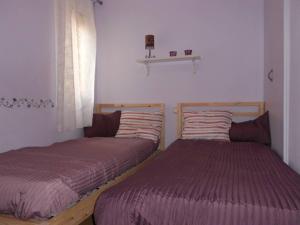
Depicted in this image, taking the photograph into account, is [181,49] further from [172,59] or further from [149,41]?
[149,41]

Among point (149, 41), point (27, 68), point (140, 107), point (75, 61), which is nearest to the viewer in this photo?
point (27, 68)

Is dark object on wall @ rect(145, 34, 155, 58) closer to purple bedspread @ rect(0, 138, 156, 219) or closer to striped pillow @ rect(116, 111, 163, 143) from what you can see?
striped pillow @ rect(116, 111, 163, 143)

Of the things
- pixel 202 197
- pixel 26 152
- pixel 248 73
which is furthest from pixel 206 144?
pixel 26 152

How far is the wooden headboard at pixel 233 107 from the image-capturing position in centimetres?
285

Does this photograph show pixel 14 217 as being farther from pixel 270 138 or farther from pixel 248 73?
pixel 248 73

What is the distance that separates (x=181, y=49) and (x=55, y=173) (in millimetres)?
2196

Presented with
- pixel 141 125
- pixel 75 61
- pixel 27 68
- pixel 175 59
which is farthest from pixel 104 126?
pixel 175 59

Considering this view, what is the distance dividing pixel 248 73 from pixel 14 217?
2.58 metres

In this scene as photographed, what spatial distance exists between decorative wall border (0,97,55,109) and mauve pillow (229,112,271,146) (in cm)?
188

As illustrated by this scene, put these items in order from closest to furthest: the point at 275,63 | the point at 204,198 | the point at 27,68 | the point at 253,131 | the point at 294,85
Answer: the point at 204,198
the point at 294,85
the point at 275,63
the point at 27,68
the point at 253,131

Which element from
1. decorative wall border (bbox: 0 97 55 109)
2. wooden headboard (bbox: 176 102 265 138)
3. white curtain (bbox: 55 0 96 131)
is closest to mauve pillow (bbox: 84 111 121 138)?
white curtain (bbox: 55 0 96 131)

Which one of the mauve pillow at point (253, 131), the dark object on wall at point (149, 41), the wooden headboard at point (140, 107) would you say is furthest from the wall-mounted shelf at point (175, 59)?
the mauve pillow at point (253, 131)

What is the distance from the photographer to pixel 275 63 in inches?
87.9

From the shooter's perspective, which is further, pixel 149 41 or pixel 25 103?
pixel 149 41
